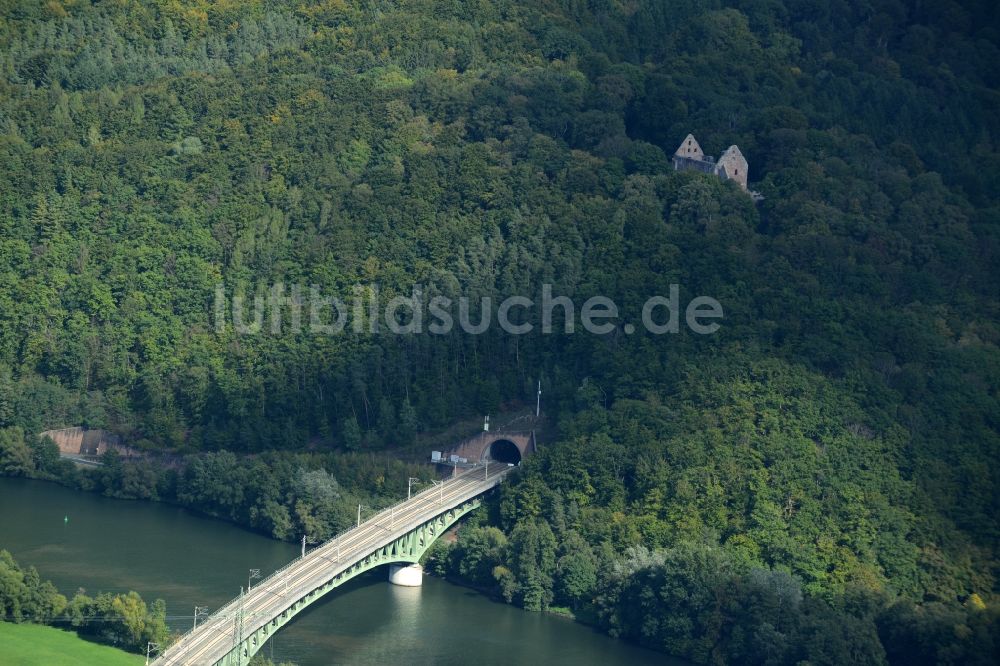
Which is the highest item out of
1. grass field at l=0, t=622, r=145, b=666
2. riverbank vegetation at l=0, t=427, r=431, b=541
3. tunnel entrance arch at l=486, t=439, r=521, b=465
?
tunnel entrance arch at l=486, t=439, r=521, b=465

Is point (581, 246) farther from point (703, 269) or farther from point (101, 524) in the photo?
point (101, 524)

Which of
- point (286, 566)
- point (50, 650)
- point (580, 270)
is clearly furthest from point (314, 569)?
point (580, 270)

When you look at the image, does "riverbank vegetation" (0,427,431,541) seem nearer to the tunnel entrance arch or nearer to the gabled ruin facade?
the tunnel entrance arch

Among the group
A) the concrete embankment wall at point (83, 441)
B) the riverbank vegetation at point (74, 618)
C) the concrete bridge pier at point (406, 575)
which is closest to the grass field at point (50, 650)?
the riverbank vegetation at point (74, 618)

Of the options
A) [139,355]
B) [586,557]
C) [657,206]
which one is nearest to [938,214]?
[657,206]

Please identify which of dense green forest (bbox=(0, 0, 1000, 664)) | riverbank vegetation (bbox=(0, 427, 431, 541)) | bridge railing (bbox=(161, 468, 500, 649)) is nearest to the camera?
bridge railing (bbox=(161, 468, 500, 649))

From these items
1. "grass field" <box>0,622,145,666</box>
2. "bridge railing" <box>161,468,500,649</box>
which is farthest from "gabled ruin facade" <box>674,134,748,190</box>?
"grass field" <box>0,622,145,666</box>

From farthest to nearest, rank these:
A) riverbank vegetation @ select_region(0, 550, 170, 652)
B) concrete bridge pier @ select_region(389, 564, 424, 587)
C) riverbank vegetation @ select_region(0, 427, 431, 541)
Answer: riverbank vegetation @ select_region(0, 427, 431, 541), concrete bridge pier @ select_region(389, 564, 424, 587), riverbank vegetation @ select_region(0, 550, 170, 652)
